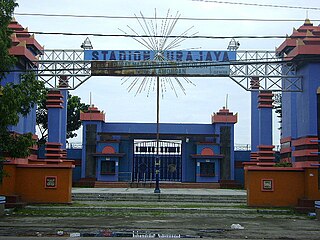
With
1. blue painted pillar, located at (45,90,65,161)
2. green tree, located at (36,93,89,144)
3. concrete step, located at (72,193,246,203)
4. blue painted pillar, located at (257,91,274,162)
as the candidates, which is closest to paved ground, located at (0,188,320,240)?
concrete step, located at (72,193,246,203)

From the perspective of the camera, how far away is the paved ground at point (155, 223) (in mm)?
15859

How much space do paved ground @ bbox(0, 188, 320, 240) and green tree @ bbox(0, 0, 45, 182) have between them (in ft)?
8.45

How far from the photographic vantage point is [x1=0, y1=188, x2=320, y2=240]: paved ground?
15859 mm

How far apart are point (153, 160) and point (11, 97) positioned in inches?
1151

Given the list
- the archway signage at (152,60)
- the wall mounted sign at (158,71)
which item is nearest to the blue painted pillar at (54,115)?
the archway signage at (152,60)

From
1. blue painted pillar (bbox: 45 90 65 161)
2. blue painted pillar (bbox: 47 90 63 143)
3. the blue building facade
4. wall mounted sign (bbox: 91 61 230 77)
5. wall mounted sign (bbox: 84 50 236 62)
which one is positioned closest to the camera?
wall mounted sign (bbox: 91 61 230 77)

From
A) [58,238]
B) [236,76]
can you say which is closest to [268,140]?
[236,76]

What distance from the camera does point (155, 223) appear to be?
62.3ft

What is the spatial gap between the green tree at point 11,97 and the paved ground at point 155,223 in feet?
8.45

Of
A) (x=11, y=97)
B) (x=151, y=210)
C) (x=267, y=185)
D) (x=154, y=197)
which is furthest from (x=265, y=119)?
(x=11, y=97)

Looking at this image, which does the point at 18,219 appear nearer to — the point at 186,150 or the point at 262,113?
the point at 262,113

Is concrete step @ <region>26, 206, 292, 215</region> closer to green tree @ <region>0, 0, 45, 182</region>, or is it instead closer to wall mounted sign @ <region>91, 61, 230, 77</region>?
green tree @ <region>0, 0, 45, 182</region>

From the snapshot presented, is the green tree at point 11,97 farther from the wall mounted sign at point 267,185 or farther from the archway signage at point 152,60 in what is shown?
the wall mounted sign at point 267,185

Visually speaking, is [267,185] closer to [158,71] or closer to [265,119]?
[265,119]
